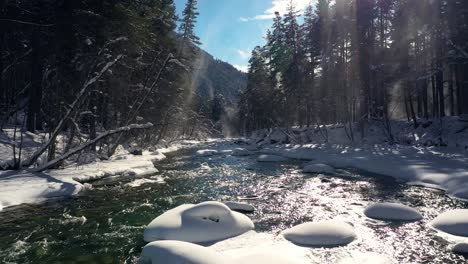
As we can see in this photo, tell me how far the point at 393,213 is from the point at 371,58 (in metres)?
29.4

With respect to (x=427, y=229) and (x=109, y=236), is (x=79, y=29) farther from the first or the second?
(x=427, y=229)

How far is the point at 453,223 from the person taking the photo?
9.24m

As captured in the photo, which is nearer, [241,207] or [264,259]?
[264,259]

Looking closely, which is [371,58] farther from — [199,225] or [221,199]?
[199,225]

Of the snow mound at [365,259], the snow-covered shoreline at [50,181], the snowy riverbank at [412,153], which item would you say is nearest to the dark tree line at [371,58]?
the snowy riverbank at [412,153]

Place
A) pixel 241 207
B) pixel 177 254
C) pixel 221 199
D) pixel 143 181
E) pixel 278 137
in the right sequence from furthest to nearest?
pixel 278 137, pixel 143 181, pixel 221 199, pixel 241 207, pixel 177 254

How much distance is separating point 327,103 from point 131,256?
151ft

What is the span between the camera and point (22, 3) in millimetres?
20625

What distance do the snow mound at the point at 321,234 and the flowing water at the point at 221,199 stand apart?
0.31 m

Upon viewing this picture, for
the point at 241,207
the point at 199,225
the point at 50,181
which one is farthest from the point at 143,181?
the point at 199,225

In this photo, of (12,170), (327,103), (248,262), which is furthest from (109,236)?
(327,103)

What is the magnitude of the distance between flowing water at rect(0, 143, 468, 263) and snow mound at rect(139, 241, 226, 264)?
664 mm

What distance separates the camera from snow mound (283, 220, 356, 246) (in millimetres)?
8477

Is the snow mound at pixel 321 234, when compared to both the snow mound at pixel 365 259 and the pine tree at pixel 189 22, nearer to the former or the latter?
the snow mound at pixel 365 259
